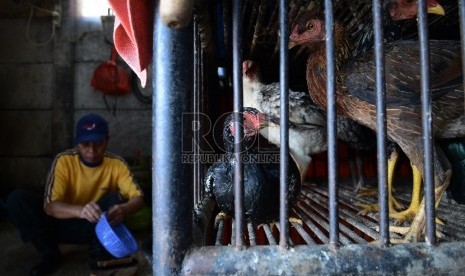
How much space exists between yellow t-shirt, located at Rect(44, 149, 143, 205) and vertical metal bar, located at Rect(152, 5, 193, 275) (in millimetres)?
2007

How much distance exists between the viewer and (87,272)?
93.3 inches

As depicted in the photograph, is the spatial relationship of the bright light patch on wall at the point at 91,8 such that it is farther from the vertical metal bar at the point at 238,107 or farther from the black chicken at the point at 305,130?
the vertical metal bar at the point at 238,107

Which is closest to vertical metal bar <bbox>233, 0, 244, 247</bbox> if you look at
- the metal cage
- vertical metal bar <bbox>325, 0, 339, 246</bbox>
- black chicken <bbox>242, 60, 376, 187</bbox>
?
the metal cage

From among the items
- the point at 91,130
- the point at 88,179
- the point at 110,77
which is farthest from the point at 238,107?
the point at 110,77

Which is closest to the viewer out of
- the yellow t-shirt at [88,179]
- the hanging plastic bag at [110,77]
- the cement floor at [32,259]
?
the cement floor at [32,259]

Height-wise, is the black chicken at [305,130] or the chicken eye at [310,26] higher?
the chicken eye at [310,26]

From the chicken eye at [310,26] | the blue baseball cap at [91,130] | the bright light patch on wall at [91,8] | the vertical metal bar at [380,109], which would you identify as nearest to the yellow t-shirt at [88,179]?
the blue baseball cap at [91,130]

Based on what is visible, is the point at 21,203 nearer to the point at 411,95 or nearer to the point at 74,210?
the point at 74,210

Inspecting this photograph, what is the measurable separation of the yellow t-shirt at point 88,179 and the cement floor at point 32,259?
474mm

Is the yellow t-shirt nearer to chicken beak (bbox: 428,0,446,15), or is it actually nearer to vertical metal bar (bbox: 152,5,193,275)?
vertical metal bar (bbox: 152,5,193,275)

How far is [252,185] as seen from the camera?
149cm

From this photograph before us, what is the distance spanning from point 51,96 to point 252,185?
3.92 m

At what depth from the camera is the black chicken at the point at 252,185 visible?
1.45m

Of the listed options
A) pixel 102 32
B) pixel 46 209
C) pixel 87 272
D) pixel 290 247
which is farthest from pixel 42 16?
pixel 290 247
